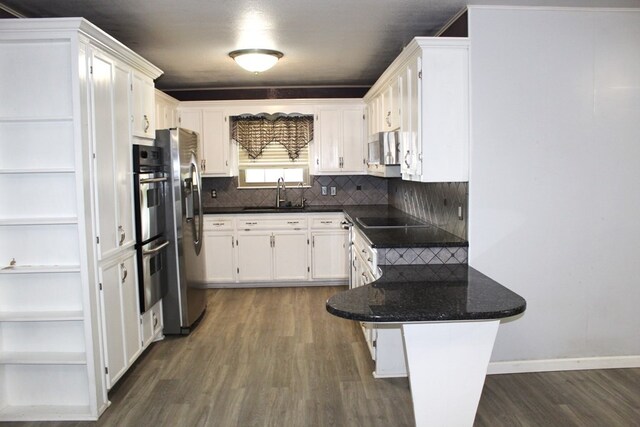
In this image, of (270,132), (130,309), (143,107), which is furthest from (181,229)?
(270,132)

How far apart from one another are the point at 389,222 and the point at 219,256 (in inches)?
91.4

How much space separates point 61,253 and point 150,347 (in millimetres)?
1442

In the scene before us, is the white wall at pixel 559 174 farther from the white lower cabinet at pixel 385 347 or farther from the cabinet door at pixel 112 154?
the cabinet door at pixel 112 154

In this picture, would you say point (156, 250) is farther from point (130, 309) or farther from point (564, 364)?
point (564, 364)

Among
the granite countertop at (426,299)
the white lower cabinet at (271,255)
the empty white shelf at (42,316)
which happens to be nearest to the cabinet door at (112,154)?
the empty white shelf at (42,316)

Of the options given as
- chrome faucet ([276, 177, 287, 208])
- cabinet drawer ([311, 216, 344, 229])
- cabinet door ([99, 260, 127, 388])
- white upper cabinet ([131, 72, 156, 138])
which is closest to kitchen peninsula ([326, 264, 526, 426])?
cabinet door ([99, 260, 127, 388])

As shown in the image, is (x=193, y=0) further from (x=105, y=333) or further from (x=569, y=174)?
(x=569, y=174)

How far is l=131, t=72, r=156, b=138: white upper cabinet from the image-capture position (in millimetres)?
3656

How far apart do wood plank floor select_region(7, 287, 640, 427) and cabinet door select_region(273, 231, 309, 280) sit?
5.07 feet

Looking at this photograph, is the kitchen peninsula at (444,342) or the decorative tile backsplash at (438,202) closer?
the kitchen peninsula at (444,342)

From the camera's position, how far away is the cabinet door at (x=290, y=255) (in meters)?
5.85

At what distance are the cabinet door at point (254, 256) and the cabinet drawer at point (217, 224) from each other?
170 millimetres

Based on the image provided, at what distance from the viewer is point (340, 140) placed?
6.07 metres

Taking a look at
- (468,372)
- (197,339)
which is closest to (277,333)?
(197,339)
